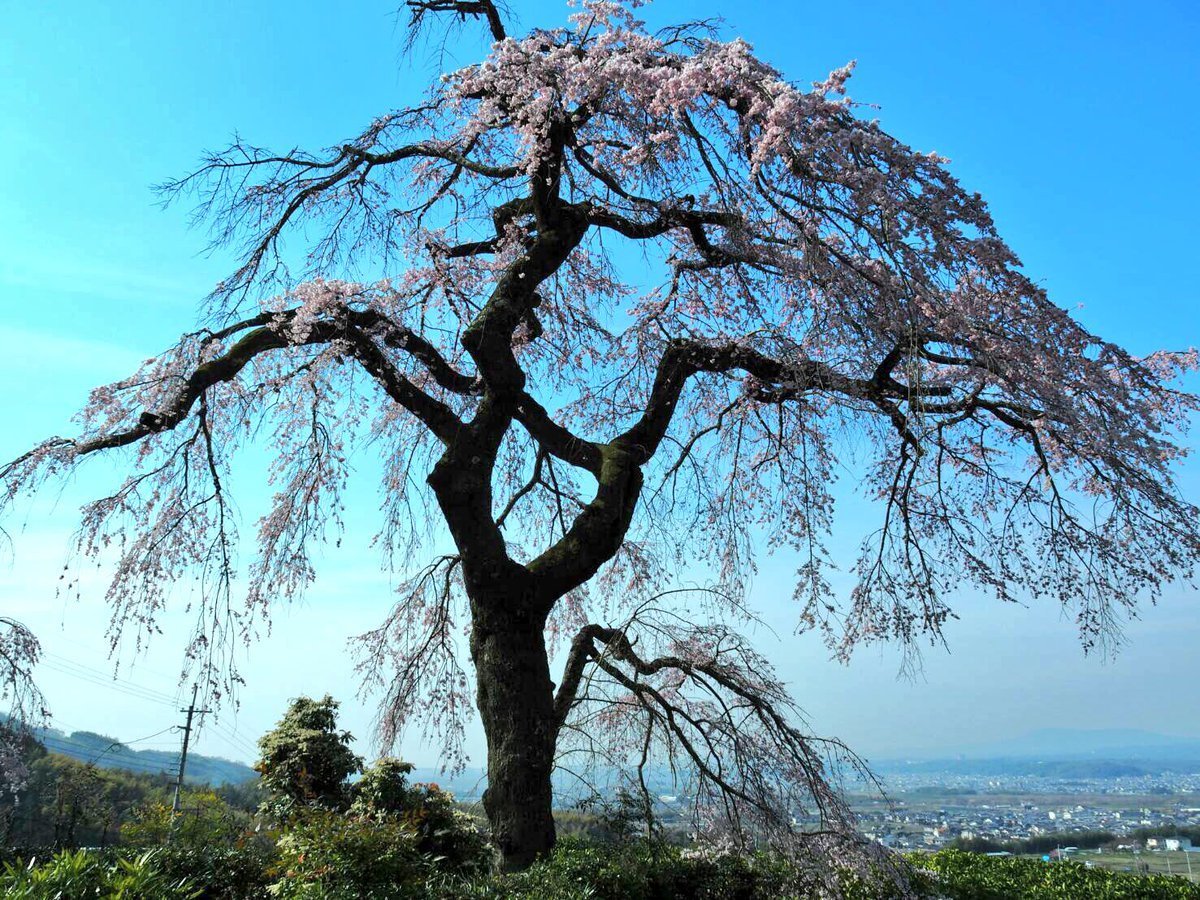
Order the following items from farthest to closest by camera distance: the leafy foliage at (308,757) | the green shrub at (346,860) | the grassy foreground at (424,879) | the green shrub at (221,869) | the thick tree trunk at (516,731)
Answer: the leafy foliage at (308,757), the thick tree trunk at (516,731), the green shrub at (221,869), the green shrub at (346,860), the grassy foreground at (424,879)

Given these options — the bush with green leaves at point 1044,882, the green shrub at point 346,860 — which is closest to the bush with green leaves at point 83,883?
the green shrub at point 346,860

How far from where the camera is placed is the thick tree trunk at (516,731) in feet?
17.6

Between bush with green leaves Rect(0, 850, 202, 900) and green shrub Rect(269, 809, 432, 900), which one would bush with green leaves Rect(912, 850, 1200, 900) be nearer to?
green shrub Rect(269, 809, 432, 900)

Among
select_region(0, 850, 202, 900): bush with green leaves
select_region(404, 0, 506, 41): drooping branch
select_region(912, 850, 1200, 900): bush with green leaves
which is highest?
select_region(404, 0, 506, 41): drooping branch

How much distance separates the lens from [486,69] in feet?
21.2

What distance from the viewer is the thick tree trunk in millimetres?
5355

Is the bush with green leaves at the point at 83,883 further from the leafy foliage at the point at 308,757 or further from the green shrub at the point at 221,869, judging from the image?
the leafy foliage at the point at 308,757

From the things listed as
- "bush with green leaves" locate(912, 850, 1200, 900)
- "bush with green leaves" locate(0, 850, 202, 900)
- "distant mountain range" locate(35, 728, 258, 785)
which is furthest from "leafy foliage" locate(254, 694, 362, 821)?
"bush with green leaves" locate(912, 850, 1200, 900)

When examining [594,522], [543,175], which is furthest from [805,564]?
[543,175]

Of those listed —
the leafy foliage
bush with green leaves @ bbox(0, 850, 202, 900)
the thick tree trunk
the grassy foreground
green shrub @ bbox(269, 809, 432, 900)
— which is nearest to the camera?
bush with green leaves @ bbox(0, 850, 202, 900)

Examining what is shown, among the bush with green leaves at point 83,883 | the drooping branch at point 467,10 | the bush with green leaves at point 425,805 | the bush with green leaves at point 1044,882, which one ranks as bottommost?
the bush with green leaves at point 1044,882

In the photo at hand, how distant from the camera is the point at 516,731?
550cm

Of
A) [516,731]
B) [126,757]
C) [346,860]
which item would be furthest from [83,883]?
[126,757]

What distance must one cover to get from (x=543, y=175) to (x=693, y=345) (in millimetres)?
1937
